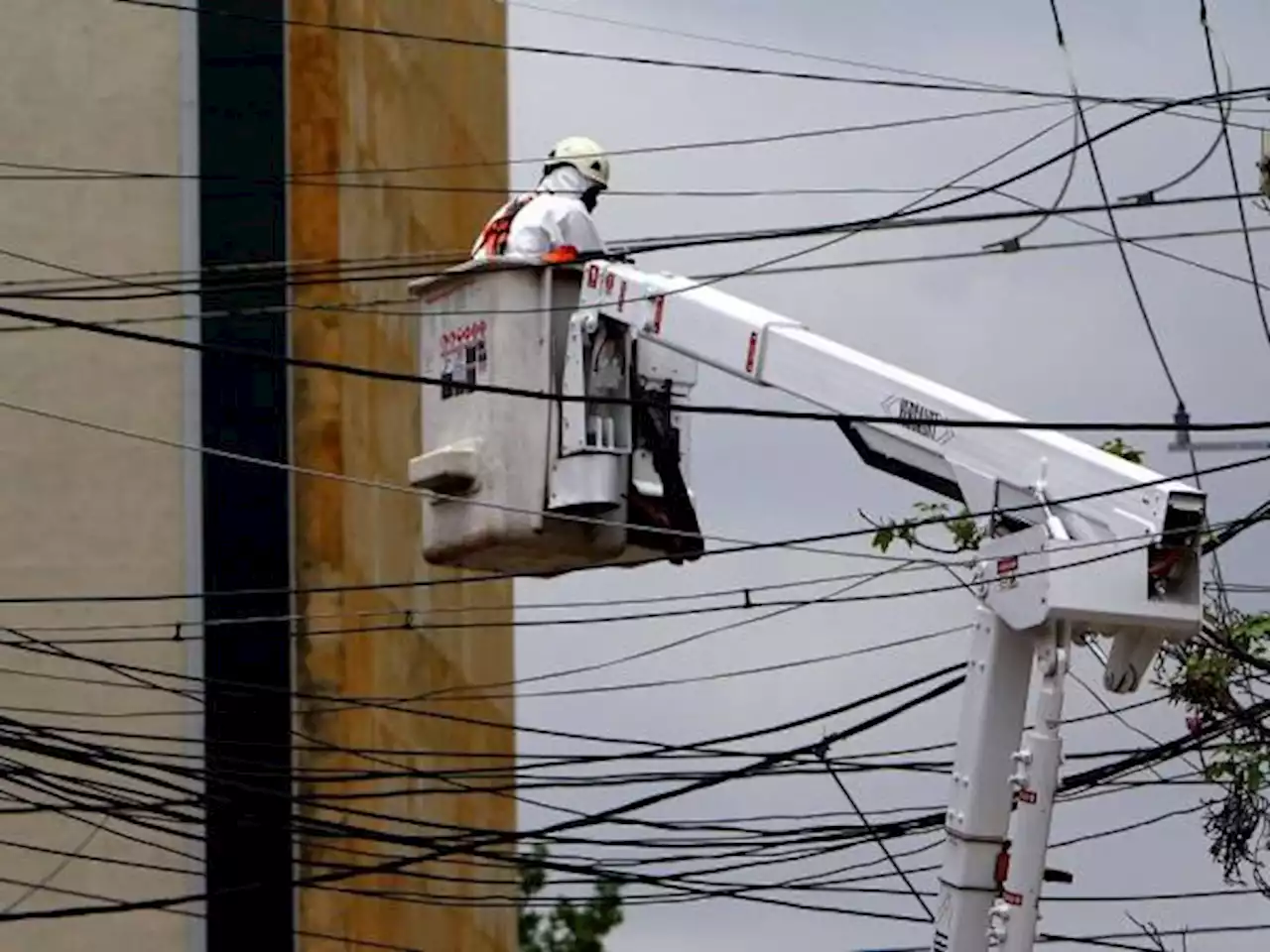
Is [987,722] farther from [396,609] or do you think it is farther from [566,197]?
[396,609]

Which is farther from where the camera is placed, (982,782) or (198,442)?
(198,442)

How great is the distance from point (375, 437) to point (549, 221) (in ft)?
40.0

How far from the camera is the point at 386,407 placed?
3394cm

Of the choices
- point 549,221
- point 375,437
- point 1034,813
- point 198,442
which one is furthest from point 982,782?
point 375,437

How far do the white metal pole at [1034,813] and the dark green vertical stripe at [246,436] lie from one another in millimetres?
14424

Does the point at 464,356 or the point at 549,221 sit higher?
the point at 549,221

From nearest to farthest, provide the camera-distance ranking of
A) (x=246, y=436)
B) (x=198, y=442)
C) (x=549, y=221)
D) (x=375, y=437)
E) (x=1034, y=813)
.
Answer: (x=1034, y=813) → (x=549, y=221) → (x=198, y=442) → (x=246, y=436) → (x=375, y=437)

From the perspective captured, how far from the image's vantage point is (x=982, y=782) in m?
17.6

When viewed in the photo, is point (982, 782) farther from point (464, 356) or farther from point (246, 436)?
point (246, 436)

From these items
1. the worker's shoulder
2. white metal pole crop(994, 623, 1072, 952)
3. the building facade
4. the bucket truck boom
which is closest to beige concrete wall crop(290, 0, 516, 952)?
the building facade

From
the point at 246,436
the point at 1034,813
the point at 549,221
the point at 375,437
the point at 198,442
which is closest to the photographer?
the point at 1034,813

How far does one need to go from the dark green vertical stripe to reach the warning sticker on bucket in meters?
9.73

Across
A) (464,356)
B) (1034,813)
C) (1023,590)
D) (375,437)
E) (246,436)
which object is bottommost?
(1034,813)

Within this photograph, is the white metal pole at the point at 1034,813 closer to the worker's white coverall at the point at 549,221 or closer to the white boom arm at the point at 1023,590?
the white boom arm at the point at 1023,590
